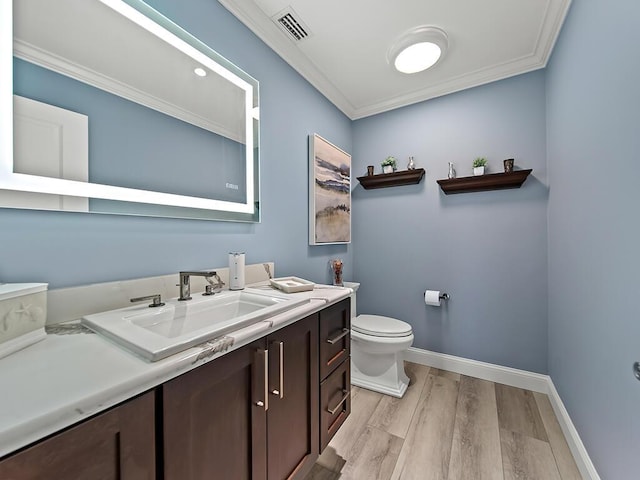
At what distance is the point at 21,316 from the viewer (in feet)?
2.15

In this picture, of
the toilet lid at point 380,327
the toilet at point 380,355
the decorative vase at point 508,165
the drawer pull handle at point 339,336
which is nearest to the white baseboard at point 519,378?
the toilet at point 380,355

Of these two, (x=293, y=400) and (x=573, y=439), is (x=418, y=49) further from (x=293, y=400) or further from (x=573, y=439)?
(x=573, y=439)

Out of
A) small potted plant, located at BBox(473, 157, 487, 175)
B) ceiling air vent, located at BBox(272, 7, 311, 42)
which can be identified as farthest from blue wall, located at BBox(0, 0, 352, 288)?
small potted plant, located at BBox(473, 157, 487, 175)

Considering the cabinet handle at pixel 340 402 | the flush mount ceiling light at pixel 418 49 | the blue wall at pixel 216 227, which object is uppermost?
the flush mount ceiling light at pixel 418 49

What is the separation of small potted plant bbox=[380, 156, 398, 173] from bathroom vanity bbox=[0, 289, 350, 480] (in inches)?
68.3

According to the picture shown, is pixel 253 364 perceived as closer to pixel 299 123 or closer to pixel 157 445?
pixel 157 445

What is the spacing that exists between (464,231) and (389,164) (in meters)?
0.90

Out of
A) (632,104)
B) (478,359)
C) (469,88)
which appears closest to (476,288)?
(478,359)

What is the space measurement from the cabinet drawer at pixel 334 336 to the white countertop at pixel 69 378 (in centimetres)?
49

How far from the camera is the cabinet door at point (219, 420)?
0.60m

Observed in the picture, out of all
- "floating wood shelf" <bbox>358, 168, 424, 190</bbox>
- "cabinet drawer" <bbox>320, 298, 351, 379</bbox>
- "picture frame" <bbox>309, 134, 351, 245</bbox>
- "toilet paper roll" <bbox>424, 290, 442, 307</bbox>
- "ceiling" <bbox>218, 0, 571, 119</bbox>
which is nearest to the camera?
"cabinet drawer" <bbox>320, 298, 351, 379</bbox>

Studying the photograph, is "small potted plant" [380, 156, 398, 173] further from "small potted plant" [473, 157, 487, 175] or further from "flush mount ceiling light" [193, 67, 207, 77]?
"flush mount ceiling light" [193, 67, 207, 77]

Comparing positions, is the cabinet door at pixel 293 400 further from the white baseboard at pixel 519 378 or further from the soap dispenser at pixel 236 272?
the white baseboard at pixel 519 378

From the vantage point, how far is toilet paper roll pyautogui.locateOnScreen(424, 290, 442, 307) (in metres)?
2.21
